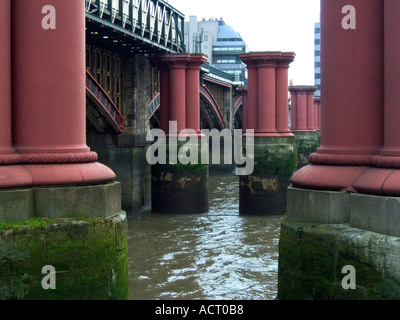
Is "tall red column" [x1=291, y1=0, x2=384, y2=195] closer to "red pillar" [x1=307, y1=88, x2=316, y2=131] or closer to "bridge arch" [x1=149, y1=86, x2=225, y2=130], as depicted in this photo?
"bridge arch" [x1=149, y1=86, x2=225, y2=130]

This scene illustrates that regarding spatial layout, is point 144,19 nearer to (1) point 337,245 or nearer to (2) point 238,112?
(1) point 337,245

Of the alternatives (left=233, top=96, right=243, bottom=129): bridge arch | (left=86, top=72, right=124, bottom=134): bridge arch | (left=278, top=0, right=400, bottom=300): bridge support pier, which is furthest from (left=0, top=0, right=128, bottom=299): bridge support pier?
(left=233, top=96, right=243, bottom=129): bridge arch

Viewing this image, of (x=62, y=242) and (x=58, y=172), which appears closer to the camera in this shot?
(x=62, y=242)

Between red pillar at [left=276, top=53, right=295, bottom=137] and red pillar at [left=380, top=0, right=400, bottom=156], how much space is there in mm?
16701

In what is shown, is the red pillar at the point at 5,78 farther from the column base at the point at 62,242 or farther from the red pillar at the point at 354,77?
the red pillar at the point at 354,77

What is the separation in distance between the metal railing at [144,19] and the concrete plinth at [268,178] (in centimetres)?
521

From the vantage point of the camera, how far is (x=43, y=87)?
571 centimetres

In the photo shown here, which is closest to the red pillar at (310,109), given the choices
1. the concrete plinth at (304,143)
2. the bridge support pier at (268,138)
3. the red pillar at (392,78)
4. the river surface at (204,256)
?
the concrete plinth at (304,143)

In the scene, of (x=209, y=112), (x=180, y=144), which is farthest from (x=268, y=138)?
(x=209, y=112)

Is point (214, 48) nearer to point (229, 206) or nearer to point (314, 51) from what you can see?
point (314, 51)

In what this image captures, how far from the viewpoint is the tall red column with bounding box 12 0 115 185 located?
5.71 m

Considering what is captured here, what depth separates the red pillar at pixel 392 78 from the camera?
5180 millimetres

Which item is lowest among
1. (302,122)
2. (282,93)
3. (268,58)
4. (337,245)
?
(337,245)

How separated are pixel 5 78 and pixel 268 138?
16.5 m
